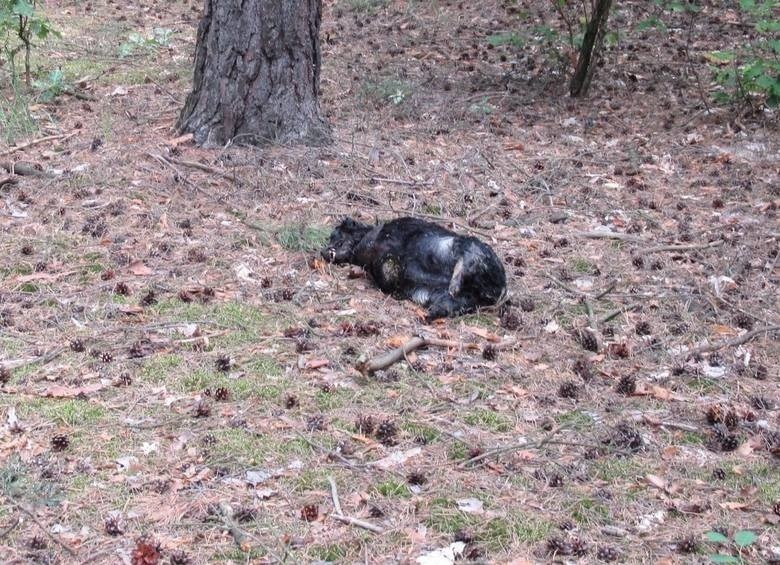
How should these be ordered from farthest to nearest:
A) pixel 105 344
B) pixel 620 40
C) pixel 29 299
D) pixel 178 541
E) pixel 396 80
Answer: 1. pixel 620 40
2. pixel 396 80
3. pixel 29 299
4. pixel 105 344
5. pixel 178 541

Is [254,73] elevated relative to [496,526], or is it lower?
elevated

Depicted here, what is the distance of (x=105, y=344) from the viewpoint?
184 inches

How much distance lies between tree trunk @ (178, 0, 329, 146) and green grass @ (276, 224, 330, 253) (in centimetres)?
175

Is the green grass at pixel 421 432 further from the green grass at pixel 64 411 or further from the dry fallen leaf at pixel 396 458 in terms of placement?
the green grass at pixel 64 411

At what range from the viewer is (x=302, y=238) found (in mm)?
6039

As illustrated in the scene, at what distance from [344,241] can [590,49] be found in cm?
482

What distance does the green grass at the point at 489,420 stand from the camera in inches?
161

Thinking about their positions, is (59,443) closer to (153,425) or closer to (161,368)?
(153,425)

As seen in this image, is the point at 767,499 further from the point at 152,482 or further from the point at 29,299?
the point at 29,299

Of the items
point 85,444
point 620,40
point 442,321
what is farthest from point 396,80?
point 85,444

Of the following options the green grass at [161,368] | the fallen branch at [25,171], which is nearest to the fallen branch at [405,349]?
the green grass at [161,368]

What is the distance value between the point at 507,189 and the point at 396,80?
10.0 feet

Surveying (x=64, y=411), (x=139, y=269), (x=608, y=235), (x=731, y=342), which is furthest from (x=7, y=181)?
(x=731, y=342)

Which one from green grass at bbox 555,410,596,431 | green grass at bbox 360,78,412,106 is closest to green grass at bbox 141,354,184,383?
green grass at bbox 555,410,596,431
